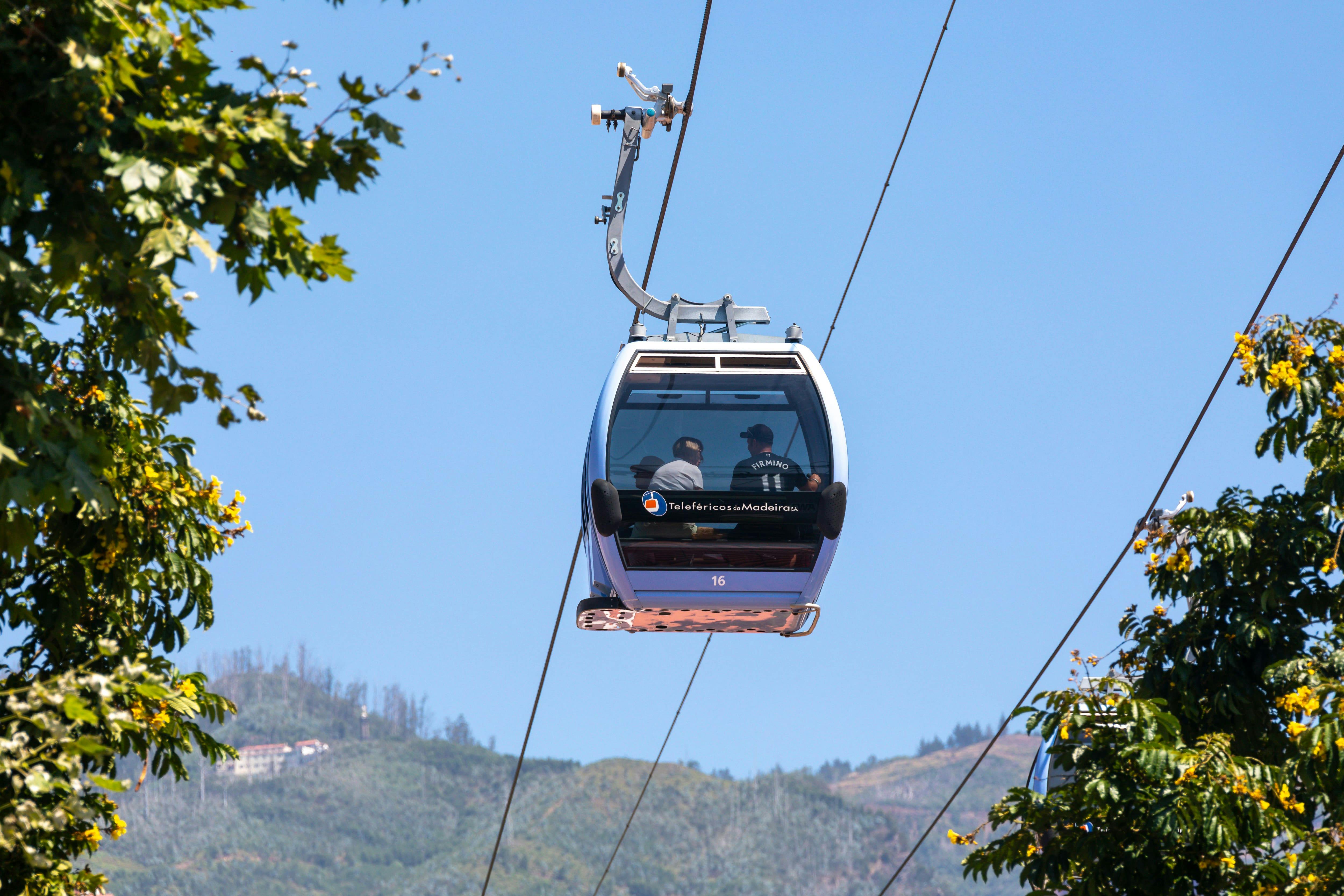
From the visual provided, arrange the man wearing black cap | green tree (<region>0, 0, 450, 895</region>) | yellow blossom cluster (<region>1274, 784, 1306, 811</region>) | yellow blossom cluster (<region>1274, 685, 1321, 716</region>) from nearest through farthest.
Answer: green tree (<region>0, 0, 450, 895</region>) < yellow blossom cluster (<region>1274, 685, 1321, 716</region>) < yellow blossom cluster (<region>1274, 784, 1306, 811</region>) < the man wearing black cap

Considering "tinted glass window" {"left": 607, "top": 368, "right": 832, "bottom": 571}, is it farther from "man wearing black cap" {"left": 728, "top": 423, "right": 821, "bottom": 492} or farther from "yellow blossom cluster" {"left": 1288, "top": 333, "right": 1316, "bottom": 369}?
"yellow blossom cluster" {"left": 1288, "top": 333, "right": 1316, "bottom": 369}

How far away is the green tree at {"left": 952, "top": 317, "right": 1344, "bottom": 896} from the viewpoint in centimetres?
798

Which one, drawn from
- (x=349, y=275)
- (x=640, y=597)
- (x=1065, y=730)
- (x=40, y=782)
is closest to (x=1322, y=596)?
(x=1065, y=730)

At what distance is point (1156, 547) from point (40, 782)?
317 inches

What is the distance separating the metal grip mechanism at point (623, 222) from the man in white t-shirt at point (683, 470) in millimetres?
1518

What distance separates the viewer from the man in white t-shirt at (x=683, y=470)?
1055cm

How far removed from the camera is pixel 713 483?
10602 millimetres

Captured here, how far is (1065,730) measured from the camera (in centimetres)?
850

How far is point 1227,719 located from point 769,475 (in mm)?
3405

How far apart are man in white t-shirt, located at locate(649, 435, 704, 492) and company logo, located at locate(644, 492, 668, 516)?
5 centimetres

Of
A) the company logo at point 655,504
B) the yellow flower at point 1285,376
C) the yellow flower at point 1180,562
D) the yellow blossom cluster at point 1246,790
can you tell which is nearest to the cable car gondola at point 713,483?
the company logo at point 655,504

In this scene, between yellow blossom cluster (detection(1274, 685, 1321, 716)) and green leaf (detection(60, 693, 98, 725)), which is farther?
yellow blossom cluster (detection(1274, 685, 1321, 716))

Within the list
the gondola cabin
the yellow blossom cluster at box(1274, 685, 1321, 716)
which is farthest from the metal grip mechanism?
the yellow blossom cluster at box(1274, 685, 1321, 716)

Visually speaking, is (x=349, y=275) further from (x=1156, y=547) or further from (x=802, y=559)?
(x=1156, y=547)
